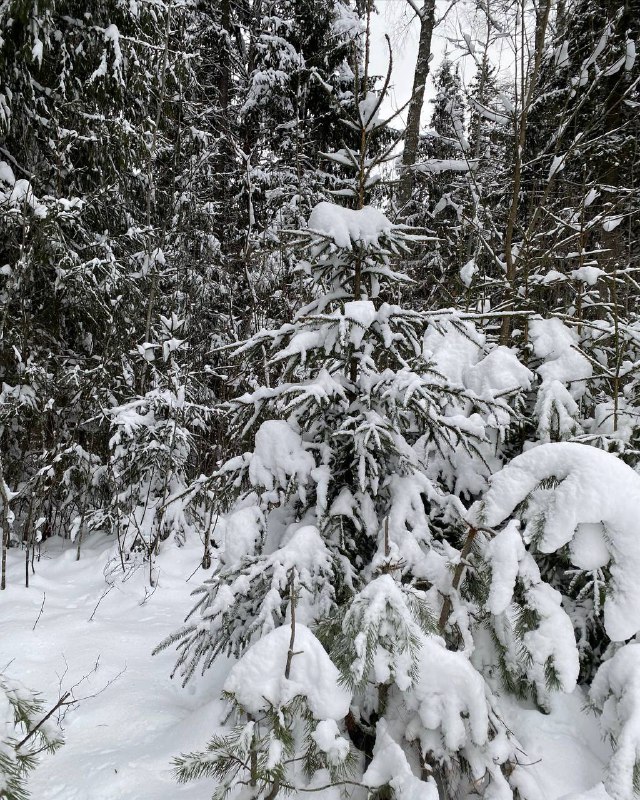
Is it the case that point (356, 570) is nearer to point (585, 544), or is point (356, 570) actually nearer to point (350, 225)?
point (585, 544)

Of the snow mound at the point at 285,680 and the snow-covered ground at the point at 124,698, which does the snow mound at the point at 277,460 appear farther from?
the snow-covered ground at the point at 124,698

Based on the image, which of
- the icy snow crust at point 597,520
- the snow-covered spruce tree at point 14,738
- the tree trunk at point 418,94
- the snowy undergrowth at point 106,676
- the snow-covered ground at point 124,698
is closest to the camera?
the snow-covered spruce tree at point 14,738

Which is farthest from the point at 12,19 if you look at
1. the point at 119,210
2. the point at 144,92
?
the point at 119,210

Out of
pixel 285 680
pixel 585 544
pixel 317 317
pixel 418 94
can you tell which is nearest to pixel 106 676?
pixel 285 680

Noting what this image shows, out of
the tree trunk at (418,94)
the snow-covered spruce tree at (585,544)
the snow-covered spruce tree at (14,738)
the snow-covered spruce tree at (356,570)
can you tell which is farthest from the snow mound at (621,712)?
the tree trunk at (418,94)

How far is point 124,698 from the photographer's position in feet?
8.21

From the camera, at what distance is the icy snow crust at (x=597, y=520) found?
1.15m

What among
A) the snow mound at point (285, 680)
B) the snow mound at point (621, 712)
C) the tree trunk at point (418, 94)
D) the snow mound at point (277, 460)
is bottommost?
the snow mound at point (621, 712)

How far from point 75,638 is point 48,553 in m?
2.42

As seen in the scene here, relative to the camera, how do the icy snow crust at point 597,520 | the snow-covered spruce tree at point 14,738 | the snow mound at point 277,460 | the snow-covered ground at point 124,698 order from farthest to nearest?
the snow mound at point 277,460, the snow-covered ground at point 124,698, the icy snow crust at point 597,520, the snow-covered spruce tree at point 14,738

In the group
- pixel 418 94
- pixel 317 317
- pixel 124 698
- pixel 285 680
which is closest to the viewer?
pixel 285 680

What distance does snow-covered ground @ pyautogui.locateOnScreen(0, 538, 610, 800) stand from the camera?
1.77 meters

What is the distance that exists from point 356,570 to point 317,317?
1118 millimetres

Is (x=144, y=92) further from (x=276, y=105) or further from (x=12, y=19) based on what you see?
(x=276, y=105)
